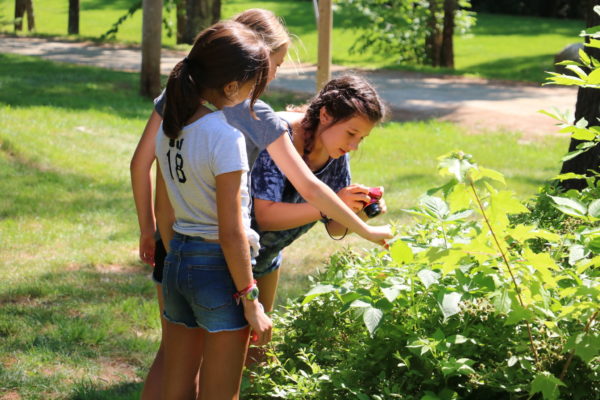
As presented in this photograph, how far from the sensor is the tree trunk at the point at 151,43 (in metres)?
11.7

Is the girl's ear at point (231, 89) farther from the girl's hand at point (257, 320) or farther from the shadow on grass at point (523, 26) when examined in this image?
the shadow on grass at point (523, 26)

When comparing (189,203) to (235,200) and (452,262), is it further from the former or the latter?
(452,262)

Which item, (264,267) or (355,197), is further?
(264,267)

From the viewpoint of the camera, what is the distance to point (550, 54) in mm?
25859

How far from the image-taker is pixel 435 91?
15.5 meters

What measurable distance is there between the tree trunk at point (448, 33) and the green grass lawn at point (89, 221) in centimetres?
830

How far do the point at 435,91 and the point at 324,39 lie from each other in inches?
335

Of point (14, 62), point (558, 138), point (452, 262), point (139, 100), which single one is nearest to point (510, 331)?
point (452, 262)

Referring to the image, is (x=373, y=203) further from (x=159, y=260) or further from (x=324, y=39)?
(x=324, y=39)

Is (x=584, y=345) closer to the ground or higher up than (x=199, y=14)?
closer to the ground

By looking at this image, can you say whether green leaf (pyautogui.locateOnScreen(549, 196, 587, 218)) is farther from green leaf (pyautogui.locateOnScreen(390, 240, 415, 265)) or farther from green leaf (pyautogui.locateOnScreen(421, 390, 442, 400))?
green leaf (pyautogui.locateOnScreen(421, 390, 442, 400))

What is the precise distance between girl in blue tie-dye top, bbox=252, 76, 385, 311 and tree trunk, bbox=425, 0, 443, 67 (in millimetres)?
18801

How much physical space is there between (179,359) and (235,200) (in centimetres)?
63

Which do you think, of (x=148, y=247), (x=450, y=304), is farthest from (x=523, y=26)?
(x=450, y=304)
